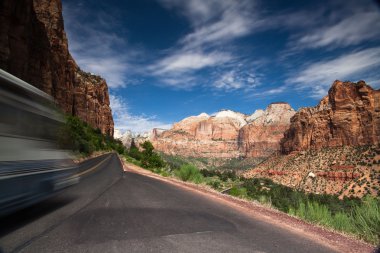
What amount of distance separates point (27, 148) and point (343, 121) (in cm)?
11904

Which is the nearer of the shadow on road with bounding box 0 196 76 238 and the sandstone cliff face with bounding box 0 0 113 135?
the shadow on road with bounding box 0 196 76 238

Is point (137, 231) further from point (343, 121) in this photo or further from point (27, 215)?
point (343, 121)

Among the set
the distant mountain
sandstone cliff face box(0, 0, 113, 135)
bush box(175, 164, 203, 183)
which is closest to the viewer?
bush box(175, 164, 203, 183)

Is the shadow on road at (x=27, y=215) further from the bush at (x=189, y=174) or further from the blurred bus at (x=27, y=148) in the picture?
the bush at (x=189, y=174)

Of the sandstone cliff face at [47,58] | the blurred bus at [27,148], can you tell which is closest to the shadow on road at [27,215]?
the blurred bus at [27,148]

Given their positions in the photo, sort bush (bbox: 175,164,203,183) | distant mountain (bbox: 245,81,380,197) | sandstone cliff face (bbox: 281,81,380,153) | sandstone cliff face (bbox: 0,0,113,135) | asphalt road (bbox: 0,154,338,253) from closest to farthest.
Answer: asphalt road (bbox: 0,154,338,253), bush (bbox: 175,164,203,183), sandstone cliff face (bbox: 0,0,113,135), distant mountain (bbox: 245,81,380,197), sandstone cliff face (bbox: 281,81,380,153)

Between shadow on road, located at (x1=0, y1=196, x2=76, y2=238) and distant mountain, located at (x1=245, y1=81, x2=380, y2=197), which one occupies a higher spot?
distant mountain, located at (x1=245, y1=81, x2=380, y2=197)

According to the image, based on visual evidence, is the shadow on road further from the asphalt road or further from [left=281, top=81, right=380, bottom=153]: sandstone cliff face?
[left=281, top=81, right=380, bottom=153]: sandstone cliff face

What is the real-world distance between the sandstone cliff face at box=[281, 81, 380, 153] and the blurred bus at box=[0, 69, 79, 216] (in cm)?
10509

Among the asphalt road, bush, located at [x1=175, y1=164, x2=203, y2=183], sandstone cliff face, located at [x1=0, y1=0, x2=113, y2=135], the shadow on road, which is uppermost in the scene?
sandstone cliff face, located at [x1=0, y1=0, x2=113, y2=135]

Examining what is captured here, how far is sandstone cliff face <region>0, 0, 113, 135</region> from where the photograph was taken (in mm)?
36447

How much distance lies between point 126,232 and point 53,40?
71.2m

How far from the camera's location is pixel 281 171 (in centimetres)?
9781

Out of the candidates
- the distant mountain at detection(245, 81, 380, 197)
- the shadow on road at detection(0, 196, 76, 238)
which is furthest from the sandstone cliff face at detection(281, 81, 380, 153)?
the shadow on road at detection(0, 196, 76, 238)
